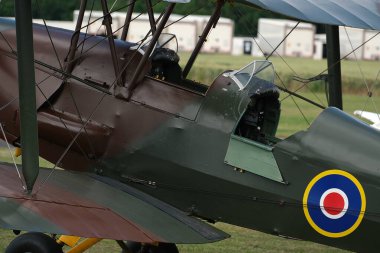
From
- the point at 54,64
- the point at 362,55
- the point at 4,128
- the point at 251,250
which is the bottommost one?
the point at 251,250

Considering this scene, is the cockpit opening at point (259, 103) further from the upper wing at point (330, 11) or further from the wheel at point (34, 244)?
the wheel at point (34, 244)

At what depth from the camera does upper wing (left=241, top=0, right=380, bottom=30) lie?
681 centimetres

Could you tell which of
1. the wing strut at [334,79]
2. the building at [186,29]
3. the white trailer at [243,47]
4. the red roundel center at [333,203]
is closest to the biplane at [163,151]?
the red roundel center at [333,203]

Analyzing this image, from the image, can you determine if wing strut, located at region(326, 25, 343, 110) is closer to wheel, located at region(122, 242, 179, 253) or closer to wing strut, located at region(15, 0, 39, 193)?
wheel, located at region(122, 242, 179, 253)

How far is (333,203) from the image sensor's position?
6.98 m

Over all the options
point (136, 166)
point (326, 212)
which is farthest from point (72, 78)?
point (326, 212)

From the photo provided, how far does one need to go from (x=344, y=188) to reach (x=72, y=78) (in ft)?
7.72

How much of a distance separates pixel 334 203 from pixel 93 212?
5.20 ft

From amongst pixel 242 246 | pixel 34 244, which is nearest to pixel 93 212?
pixel 34 244

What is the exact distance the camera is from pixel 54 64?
27.2ft

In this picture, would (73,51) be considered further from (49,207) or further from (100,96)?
(49,207)

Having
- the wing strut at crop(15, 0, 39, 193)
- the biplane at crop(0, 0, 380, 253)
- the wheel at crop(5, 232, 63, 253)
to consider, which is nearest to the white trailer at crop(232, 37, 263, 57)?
the biplane at crop(0, 0, 380, 253)

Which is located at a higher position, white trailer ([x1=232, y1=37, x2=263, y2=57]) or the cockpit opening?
white trailer ([x1=232, y1=37, x2=263, y2=57])

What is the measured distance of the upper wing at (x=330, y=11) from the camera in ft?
22.4
